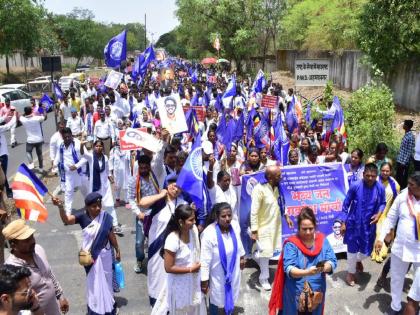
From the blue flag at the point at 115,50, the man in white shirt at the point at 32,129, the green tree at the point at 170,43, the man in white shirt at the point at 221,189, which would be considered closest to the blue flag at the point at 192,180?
the man in white shirt at the point at 221,189

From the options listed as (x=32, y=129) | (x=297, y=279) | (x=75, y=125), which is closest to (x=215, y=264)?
(x=297, y=279)

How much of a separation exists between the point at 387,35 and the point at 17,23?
27702mm

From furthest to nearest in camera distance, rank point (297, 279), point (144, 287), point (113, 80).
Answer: point (113, 80) < point (144, 287) < point (297, 279)

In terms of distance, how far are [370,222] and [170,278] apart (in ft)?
8.76

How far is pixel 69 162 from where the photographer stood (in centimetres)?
739

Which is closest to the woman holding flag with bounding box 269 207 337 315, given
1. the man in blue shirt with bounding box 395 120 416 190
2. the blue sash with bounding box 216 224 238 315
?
the blue sash with bounding box 216 224 238 315

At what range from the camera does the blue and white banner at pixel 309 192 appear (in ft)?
18.6

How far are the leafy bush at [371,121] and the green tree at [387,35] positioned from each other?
291 centimetres

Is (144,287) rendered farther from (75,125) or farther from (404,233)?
(75,125)

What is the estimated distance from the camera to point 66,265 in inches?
238

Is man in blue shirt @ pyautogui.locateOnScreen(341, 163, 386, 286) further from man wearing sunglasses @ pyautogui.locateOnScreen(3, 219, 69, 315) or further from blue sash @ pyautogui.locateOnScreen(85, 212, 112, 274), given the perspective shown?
man wearing sunglasses @ pyautogui.locateOnScreen(3, 219, 69, 315)

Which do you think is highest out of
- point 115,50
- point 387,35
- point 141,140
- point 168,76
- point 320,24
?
point 320,24

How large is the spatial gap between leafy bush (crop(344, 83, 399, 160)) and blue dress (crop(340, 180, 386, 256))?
465cm

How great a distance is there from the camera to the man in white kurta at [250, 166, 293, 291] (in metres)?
5.02
